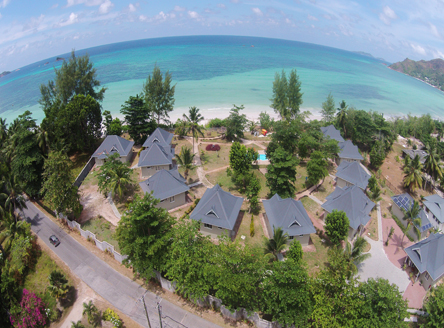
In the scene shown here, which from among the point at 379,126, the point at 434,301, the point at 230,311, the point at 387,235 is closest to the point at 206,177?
the point at 230,311

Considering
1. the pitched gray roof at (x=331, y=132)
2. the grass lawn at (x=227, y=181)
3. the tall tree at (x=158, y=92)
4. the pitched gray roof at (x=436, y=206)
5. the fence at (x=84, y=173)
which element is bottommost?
the pitched gray roof at (x=436, y=206)

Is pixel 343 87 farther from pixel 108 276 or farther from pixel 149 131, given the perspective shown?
pixel 108 276

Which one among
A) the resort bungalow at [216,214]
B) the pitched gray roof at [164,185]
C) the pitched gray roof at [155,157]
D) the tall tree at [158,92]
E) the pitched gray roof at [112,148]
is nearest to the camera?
the resort bungalow at [216,214]

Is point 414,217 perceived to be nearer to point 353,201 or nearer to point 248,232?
point 353,201

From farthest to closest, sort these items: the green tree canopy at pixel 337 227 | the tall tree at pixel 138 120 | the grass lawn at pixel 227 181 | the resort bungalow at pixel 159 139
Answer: the tall tree at pixel 138 120 < the resort bungalow at pixel 159 139 < the grass lawn at pixel 227 181 < the green tree canopy at pixel 337 227

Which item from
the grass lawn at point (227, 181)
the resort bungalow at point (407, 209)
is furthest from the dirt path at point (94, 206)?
the resort bungalow at point (407, 209)

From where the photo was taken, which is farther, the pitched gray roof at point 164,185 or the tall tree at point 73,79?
the tall tree at point 73,79

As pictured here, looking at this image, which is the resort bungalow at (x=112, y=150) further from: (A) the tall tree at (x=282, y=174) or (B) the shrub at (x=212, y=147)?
(A) the tall tree at (x=282, y=174)

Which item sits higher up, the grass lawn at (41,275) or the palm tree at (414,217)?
the palm tree at (414,217)
